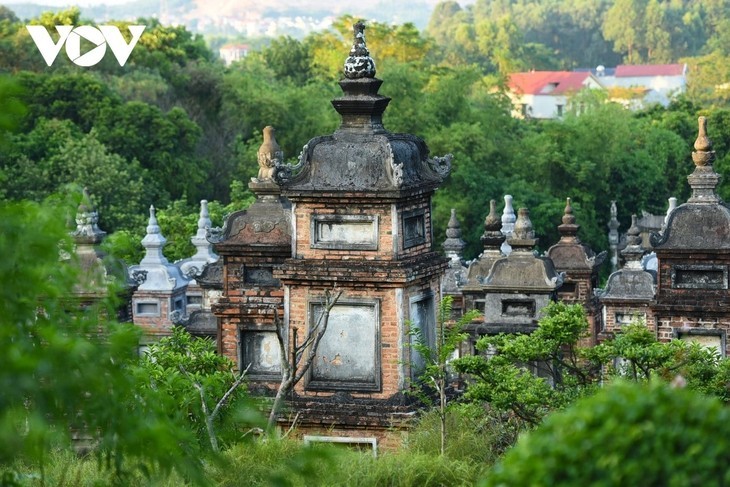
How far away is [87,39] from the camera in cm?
7362

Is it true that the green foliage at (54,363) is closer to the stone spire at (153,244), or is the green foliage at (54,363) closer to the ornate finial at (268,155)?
the ornate finial at (268,155)

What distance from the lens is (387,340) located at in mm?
22719

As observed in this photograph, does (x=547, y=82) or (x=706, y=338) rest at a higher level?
(x=547, y=82)

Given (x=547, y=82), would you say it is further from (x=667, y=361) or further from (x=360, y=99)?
(x=667, y=361)

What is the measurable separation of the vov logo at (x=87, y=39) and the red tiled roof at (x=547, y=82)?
5870 centimetres

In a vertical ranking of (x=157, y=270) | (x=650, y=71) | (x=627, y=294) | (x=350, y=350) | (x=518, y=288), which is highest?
(x=650, y=71)

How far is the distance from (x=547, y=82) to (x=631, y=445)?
123752 millimetres

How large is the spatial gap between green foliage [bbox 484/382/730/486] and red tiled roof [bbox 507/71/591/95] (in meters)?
119

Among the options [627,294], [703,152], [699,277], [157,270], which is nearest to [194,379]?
[699,277]

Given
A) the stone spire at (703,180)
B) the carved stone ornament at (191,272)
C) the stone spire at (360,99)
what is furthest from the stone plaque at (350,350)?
the carved stone ornament at (191,272)

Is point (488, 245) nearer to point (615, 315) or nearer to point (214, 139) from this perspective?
point (615, 315)

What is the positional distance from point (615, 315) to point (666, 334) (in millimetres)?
7757

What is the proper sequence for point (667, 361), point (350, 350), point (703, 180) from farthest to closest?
point (703, 180)
point (350, 350)
point (667, 361)

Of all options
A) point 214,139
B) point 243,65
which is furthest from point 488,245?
point 243,65
